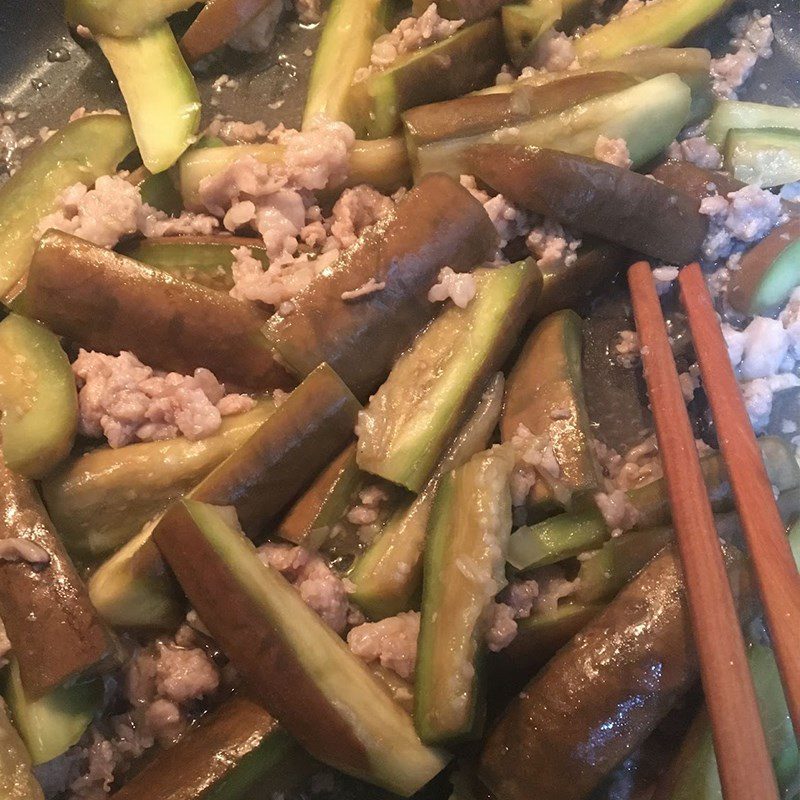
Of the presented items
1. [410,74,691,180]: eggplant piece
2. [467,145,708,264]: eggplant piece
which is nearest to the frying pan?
[410,74,691,180]: eggplant piece

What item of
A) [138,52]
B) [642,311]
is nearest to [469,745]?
[642,311]

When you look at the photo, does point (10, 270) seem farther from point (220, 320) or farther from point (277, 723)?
point (277, 723)

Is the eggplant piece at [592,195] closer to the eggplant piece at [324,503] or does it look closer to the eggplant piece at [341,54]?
the eggplant piece at [341,54]

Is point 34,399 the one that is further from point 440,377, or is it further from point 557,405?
point 557,405

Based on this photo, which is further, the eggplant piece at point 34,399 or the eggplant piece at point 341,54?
the eggplant piece at point 341,54

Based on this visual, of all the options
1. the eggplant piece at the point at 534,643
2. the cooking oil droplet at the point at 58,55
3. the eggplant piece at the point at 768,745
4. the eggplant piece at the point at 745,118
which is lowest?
the eggplant piece at the point at 768,745

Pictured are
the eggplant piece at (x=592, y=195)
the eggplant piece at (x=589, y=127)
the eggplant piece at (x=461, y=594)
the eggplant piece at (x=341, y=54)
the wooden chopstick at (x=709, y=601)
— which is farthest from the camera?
the eggplant piece at (x=341, y=54)

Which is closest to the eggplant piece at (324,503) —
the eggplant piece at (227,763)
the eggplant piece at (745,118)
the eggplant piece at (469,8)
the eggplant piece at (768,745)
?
the eggplant piece at (227,763)

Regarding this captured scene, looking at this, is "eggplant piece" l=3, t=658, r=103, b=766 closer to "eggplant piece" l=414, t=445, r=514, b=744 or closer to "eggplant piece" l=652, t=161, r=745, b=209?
"eggplant piece" l=414, t=445, r=514, b=744
